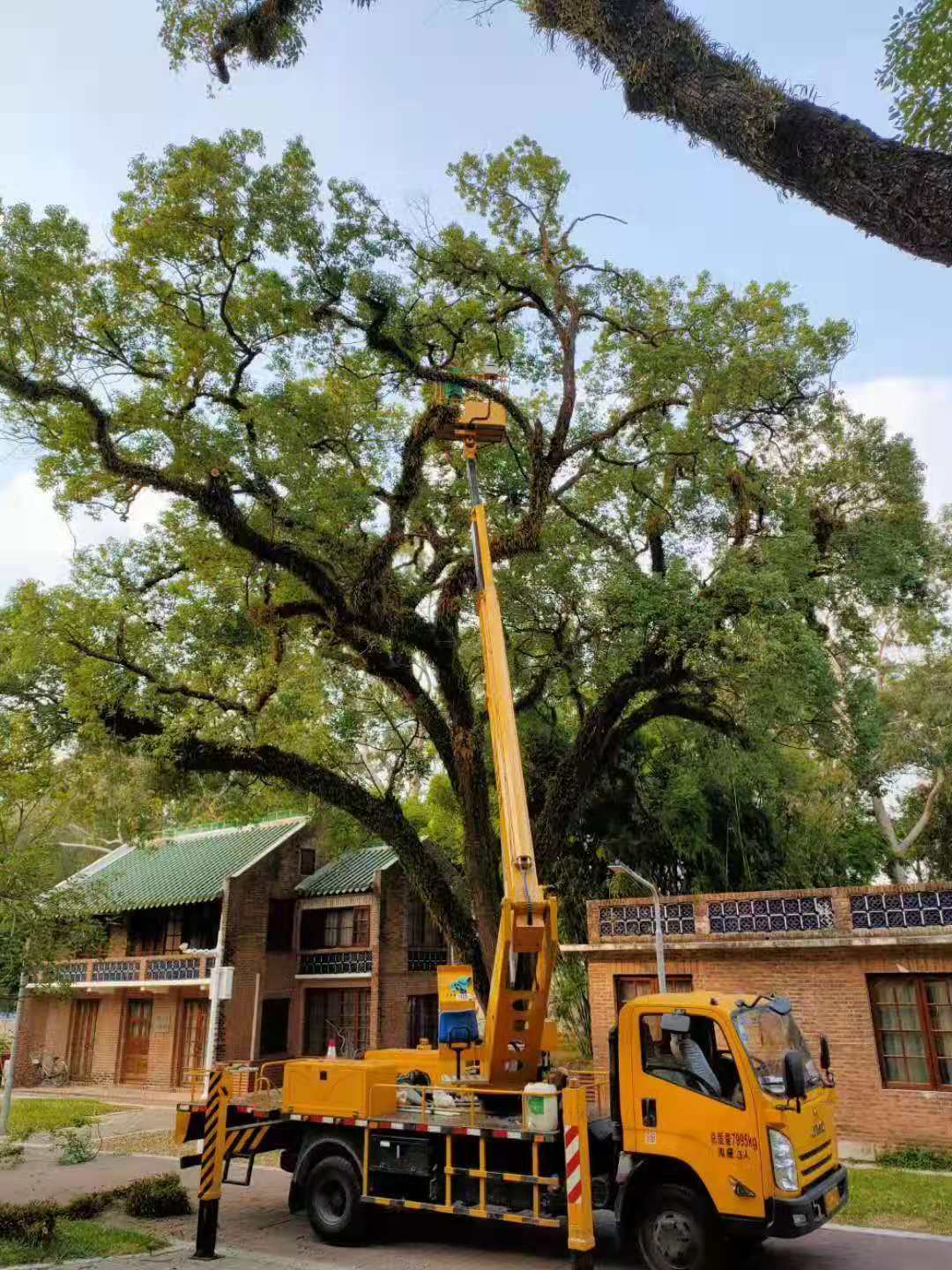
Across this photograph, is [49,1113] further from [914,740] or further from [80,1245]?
[914,740]

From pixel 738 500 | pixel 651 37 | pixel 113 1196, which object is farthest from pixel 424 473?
pixel 113 1196

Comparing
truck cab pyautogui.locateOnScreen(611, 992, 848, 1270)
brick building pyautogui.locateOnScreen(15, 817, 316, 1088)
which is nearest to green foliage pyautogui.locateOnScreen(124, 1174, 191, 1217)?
truck cab pyautogui.locateOnScreen(611, 992, 848, 1270)

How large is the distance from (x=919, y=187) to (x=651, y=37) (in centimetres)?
247

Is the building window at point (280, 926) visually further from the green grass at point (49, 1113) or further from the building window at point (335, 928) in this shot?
the green grass at point (49, 1113)

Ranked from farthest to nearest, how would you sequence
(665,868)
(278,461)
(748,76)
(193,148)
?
(665,868), (278,461), (193,148), (748,76)

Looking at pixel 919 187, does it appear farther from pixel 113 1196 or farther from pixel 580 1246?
pixel 113 1196

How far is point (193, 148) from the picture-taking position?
1300 centimetres

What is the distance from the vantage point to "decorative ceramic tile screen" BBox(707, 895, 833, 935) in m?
15.8

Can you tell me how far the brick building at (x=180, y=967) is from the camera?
86.9 feet

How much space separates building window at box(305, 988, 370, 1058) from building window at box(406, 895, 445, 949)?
6.59 feet

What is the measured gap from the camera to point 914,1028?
14805 mm

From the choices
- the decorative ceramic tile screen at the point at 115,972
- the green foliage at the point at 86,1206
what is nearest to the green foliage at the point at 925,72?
the green foliage at the point at 86,1206

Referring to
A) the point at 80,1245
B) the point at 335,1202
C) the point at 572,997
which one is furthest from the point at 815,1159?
the point at 572,997

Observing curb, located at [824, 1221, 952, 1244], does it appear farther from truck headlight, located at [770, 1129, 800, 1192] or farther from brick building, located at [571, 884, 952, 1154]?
brick building, located at [571, 884, 952, 1154]
